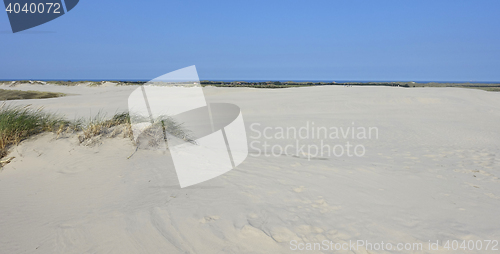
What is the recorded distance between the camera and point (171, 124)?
18.6 feet

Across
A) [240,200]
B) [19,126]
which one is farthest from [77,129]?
[240,200]

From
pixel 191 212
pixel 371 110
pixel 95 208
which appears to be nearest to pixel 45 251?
pixel 95 208

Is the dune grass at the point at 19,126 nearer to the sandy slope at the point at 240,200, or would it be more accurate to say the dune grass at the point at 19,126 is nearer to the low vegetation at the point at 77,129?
the low vegetation at the point at 77,129

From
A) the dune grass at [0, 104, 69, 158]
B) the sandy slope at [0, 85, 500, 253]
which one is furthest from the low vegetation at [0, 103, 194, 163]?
the sandy slope at [0, 85, 500, 253]

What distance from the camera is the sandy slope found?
8.30 ft

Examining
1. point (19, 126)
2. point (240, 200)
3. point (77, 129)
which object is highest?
point (19, 126)

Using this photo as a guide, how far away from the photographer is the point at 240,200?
327 centimetres

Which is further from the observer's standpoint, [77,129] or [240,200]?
[77,129]

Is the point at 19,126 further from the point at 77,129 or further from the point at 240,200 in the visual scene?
the point at 240,200

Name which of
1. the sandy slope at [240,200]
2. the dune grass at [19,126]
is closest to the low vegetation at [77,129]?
the dune grass at [19,126]

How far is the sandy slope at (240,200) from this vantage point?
2529 mm

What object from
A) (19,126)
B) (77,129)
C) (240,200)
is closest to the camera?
(240,200)

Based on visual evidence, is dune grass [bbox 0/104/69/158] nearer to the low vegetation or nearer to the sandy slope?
the low vegetation

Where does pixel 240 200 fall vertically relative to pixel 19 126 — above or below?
below
